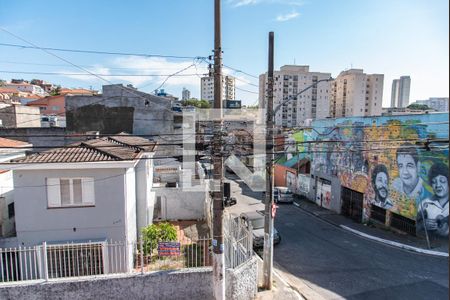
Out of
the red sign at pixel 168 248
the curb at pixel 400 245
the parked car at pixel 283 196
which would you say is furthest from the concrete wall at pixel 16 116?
the curb at pixel 400 245

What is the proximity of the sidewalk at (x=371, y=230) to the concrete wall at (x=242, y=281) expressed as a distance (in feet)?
31.3

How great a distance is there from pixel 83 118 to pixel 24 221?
17236mm

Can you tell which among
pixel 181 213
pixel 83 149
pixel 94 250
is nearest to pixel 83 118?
pixel 181 213

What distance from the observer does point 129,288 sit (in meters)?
8.25

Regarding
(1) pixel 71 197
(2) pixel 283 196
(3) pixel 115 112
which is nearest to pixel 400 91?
(2) pixel 283 196

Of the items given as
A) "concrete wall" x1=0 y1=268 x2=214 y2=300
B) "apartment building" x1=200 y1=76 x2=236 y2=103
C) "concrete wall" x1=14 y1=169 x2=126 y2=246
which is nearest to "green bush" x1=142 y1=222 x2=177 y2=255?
"concrete wall" x1=14 y1=169 x2=126 y2=246

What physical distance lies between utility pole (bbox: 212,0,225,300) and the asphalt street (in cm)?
426

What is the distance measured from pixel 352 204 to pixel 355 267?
9.04 metres

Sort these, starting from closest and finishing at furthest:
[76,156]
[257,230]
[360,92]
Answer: [76,156] < [257,230] < [360,92]

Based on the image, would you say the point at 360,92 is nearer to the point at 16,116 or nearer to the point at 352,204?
the point at 352,204

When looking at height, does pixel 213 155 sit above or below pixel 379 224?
above

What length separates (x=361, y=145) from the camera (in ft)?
62.3

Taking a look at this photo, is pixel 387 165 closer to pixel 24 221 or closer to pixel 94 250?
pixel 94 250

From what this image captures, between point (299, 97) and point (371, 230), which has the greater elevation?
point (299, 97)
